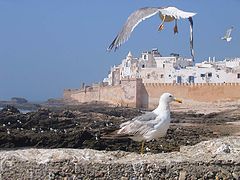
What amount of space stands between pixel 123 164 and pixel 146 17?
2.90 meters

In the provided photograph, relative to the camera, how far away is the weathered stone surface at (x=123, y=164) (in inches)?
190

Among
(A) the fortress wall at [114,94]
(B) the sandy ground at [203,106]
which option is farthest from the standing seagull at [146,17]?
(A) the fortress wall at [114,94]

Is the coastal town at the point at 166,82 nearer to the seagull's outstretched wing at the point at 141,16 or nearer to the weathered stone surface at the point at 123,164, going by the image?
the seagull's outstretched wing at the point at 141,16

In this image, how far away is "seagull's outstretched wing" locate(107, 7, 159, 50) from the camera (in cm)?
711

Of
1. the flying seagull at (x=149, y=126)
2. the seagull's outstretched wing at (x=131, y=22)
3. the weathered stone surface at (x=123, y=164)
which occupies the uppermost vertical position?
the seagull's outstretched wing at (x=131, y=22)

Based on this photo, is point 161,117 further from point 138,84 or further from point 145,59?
point 145,59

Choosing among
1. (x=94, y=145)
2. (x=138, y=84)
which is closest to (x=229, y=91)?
(x=138, y=84)

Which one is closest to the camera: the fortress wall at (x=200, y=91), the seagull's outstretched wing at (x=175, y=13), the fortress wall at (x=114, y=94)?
the seagull's outstretched wing at (x=175, y=13)

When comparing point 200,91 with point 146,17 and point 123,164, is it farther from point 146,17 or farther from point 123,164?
point 123,164

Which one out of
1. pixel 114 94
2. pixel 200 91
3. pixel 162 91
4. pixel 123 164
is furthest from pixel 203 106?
pixel 123 164

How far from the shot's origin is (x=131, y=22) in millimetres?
7375

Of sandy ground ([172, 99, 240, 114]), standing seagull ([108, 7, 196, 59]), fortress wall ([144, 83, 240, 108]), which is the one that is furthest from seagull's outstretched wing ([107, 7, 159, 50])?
fortress wall ([144, 83, 240, 108])

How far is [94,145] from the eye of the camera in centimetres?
1060

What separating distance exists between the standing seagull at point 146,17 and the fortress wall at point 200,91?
133 ft
